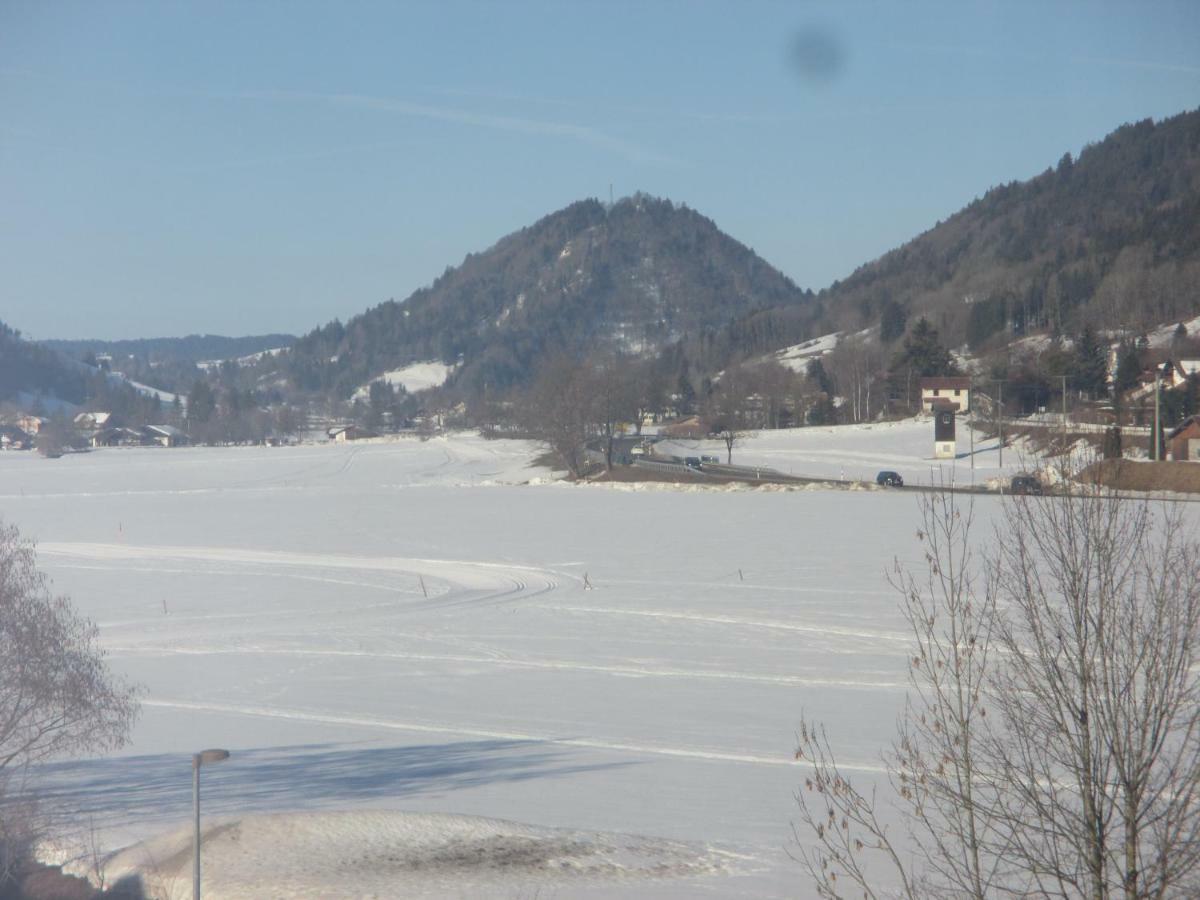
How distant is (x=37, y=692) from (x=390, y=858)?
4237 mm

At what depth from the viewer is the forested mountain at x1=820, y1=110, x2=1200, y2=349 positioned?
119500 millimetres

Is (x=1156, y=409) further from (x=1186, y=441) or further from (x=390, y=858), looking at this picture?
(x=390, y=858)

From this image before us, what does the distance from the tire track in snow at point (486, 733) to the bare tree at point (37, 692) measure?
4474 mm

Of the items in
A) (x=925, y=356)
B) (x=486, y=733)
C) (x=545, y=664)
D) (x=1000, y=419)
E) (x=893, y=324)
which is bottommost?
(x=545, y=664)

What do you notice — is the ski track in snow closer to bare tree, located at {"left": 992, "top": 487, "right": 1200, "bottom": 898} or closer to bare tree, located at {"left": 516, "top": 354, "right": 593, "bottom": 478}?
bare tree, located at {"left": 992, "top": 487, "right": 1200, "bottom": 898}

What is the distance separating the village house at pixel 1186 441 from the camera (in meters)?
46.7

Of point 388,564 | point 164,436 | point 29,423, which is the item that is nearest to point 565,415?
point 388,564

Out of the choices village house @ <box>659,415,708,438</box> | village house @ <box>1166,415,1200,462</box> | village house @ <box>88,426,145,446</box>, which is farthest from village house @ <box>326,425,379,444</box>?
village house @ <box>1166,415,1200,462</box>

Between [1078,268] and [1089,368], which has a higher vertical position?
[1078,268]

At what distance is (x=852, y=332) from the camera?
17250cm

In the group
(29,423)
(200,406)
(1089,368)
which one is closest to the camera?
(1089,368)

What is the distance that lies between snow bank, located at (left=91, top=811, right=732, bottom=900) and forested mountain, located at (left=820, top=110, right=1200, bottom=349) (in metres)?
75.0

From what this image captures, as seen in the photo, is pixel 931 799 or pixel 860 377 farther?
pixel 860 377

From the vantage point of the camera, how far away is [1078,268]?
138m
